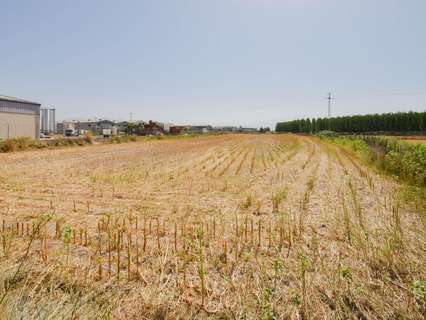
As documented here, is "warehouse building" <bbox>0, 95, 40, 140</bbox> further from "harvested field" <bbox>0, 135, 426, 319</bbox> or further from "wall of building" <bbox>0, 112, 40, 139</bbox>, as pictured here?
"harvested field" <bbox>0, 135, 426, 319</bbox>

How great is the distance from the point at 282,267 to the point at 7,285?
10.6 ft

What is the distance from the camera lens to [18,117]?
3416 centimetres

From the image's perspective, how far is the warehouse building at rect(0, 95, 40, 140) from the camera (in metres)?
31.9

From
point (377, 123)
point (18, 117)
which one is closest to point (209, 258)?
point (18, 117)

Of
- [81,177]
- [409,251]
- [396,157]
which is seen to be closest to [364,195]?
[409,251]

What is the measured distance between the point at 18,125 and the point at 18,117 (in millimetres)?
983

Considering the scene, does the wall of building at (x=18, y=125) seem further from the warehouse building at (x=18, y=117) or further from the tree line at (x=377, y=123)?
the tree line at (x=377, y=123)

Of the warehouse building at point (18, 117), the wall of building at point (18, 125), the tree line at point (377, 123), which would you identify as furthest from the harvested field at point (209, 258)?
the tree line at point (377, 123)

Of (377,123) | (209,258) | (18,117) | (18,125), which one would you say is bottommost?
(209,258)

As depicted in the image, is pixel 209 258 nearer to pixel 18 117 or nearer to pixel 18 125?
pixel 18 125

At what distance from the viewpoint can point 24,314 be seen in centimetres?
248

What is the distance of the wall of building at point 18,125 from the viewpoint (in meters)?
31.9

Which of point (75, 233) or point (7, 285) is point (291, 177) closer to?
point (75, 233)

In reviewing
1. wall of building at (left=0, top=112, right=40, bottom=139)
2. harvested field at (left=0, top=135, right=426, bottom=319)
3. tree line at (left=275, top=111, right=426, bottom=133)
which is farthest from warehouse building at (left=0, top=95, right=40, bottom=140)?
tree line at (left=275, top=111, right=426, bottom=133)
